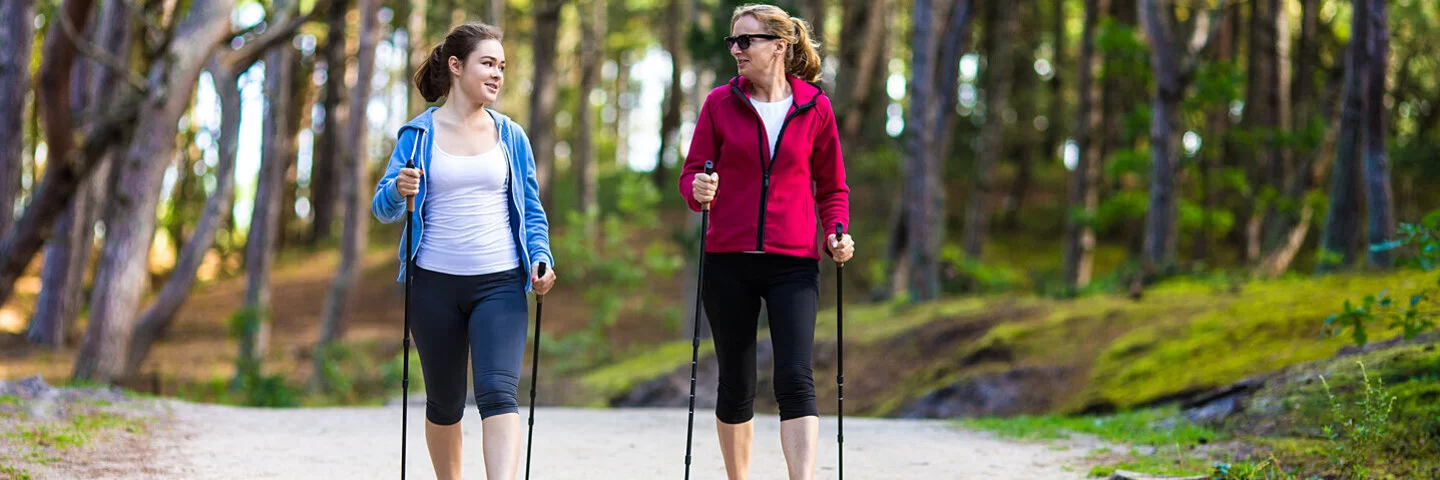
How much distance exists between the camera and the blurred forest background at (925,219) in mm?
10523

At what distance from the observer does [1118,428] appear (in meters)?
8.05

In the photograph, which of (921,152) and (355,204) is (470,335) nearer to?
(921,152)

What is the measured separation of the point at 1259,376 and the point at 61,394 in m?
7.40

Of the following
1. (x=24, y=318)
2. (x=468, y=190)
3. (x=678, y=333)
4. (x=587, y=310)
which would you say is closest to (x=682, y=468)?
(x=468, y=190)

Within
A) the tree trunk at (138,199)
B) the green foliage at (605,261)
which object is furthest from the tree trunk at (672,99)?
the tree trunk at (138,199)

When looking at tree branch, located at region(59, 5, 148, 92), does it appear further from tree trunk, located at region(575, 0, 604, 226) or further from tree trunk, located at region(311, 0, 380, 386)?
tree trunk, located at region(575, 0, 604, 226)

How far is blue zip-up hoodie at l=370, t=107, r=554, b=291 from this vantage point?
4641 mm

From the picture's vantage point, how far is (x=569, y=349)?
1889cm

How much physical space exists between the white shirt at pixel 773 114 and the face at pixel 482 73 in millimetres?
922

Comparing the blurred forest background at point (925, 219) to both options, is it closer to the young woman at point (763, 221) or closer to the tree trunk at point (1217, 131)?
the tree trunk at point (1217, 131)

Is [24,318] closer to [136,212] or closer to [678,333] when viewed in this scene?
[678,333]

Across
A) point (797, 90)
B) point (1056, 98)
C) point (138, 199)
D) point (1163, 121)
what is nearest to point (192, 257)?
point (138, 199)

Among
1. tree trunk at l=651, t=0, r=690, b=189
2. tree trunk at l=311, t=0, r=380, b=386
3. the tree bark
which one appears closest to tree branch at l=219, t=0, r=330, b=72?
tree trunk at l=311, t=0, r=380, b=386

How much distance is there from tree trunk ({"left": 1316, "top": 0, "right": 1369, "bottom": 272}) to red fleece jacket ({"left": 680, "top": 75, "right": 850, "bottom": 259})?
8329 millimetres
